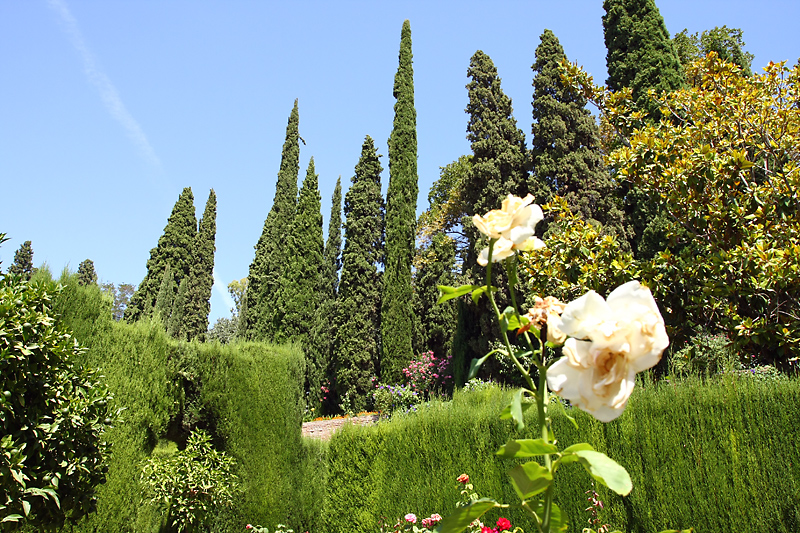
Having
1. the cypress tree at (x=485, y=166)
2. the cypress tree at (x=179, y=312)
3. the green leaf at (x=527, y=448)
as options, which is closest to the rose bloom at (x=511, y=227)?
the green leaf at (x=527, y=448)

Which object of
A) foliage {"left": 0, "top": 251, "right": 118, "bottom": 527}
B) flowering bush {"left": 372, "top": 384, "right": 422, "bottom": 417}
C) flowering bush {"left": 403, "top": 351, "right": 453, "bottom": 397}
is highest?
foliage {"left": 0, "top": 251, "right": 118, "bottom": 527}

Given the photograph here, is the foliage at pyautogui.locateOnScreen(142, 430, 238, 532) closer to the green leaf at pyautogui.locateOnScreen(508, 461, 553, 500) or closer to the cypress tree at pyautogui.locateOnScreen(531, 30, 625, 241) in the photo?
the green leaf at pyautogui.locateOnScreen(508, 461, 553, 500)

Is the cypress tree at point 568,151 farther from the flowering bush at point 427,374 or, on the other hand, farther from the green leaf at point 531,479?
the green leaf at point 531,479

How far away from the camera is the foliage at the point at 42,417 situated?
129 inches

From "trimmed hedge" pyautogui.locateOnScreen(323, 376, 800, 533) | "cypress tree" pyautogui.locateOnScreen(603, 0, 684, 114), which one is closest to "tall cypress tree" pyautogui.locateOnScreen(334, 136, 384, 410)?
"cypress tree" pyautogui.locateOnScreen(603, 0, 684, 114)

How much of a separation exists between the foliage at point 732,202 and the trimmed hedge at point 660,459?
0.91 m

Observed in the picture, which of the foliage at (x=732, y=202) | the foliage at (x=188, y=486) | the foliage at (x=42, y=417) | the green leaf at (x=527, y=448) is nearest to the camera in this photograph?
the green leaf at (x=527, y=448)

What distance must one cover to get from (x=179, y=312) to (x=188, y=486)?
18.3 meters

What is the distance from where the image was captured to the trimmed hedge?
407 centimetres

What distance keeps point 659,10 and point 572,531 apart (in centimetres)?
1289

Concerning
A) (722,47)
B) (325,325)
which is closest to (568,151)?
(722,47)

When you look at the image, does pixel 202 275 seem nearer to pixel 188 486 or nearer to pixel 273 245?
pixel 273 245

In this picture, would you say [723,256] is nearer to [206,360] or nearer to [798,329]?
[798,329]

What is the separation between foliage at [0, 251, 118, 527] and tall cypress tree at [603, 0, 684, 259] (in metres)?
10.9
